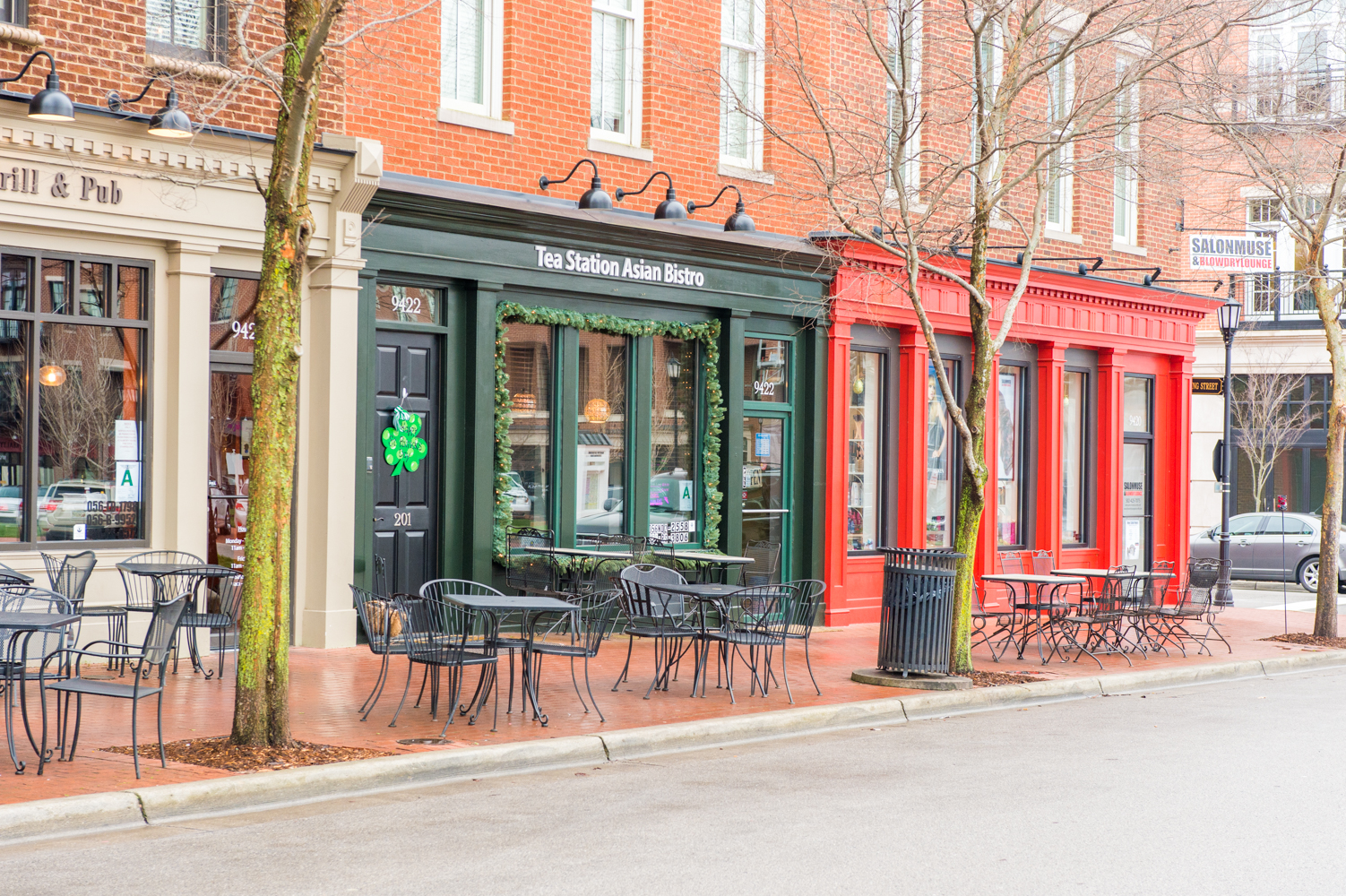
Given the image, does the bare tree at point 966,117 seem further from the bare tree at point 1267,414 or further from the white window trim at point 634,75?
the bare tree at point 1267,414

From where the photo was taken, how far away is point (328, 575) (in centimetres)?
1266

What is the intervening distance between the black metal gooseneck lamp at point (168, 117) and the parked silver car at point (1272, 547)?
20.7 m

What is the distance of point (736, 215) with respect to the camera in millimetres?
14977

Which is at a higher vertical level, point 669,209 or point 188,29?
point 188,29

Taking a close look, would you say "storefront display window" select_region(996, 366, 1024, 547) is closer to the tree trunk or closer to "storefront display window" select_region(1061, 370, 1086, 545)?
"storefront display window" select_region(1061, 370, 1086, 545)

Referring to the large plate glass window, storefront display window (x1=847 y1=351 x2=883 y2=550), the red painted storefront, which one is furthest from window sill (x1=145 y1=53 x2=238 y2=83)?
storefront display window (x1=847 y1=351 x2=883 y2=550)

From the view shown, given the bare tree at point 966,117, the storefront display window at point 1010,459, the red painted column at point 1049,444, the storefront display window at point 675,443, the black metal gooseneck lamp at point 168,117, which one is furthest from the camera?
the red painted column at point 1049,444

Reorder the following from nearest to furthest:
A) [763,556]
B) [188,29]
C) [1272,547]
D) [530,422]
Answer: [188,29] < [530,422] < [763,556] < [1272,547]

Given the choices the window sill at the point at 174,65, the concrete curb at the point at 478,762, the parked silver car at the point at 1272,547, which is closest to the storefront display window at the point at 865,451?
the concrete curb at the point at 478,762

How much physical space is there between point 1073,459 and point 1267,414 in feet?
49.9

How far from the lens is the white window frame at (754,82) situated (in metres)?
16.1

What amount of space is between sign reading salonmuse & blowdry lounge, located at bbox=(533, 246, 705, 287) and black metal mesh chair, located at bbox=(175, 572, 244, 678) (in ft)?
14.5

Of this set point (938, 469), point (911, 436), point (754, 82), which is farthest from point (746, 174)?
point (938, 469)

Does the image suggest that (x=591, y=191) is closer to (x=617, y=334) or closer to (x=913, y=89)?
(x=617, y=334)
